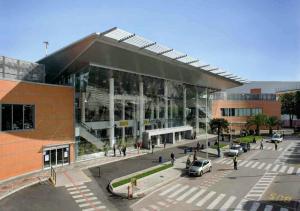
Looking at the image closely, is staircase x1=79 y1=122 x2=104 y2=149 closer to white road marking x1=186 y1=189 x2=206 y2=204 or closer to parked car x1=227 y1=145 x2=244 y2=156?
white road marking x1=186 y1=189 x2=206 y2=204

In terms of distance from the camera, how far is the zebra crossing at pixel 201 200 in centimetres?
2395

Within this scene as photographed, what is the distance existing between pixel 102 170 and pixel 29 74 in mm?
14527

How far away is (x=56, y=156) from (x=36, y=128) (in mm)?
4573

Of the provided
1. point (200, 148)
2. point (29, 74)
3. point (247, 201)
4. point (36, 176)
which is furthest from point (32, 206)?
point (200, 148)

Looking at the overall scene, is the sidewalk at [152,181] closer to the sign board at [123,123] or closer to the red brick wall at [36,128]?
the red brick wall at [36,128]

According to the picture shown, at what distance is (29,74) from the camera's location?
38.5m

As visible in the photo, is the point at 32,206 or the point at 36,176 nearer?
the point at 32,206

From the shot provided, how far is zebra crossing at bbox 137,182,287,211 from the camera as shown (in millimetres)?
23953

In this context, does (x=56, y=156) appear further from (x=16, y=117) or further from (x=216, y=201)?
(x=216, y=201)

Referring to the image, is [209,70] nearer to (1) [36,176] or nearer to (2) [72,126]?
(2) [72,126]

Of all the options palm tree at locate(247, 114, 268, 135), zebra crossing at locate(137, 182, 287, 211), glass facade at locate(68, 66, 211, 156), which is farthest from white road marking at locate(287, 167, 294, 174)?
palm tree at locate(247, 114, 268, 135)

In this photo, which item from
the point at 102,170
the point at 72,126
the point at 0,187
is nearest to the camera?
the point at 0,187

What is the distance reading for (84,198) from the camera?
25938mm

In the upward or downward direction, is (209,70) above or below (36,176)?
above
